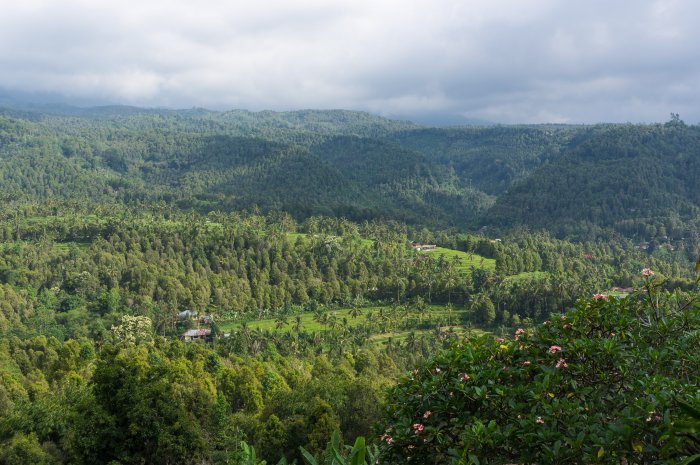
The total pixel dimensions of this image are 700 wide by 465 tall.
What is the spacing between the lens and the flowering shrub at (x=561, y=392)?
6.46 meters

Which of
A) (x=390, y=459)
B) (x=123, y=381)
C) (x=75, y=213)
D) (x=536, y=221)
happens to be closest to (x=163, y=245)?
(x=75, y=213)

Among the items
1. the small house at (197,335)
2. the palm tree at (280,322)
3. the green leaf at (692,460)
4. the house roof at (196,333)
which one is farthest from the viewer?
the palm tree at (280,322)

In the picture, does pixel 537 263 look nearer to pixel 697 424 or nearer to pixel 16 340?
pixel 16 340

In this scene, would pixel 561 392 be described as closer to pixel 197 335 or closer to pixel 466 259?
pixel 197 335

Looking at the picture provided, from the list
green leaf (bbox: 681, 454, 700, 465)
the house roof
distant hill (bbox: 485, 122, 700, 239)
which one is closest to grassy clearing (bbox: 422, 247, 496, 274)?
the house roof

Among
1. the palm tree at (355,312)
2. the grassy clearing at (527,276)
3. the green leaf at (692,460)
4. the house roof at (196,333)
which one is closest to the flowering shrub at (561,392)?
the green leaf at (692,460)

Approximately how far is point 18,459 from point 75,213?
425 ft

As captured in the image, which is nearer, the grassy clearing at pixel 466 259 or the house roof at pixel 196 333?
the house roof at pixel 196 333

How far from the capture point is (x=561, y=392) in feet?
27.2

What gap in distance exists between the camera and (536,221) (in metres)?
180

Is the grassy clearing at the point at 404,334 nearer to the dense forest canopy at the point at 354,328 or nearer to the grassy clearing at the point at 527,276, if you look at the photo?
the dense forest canopy at the point at 354,328

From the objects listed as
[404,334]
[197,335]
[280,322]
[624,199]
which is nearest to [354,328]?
[404,334]

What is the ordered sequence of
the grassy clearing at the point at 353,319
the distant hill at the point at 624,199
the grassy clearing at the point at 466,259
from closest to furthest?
the grassy clearing at the point at 353,319 < the grassy clearing at the point at 466,259 < the distant hill at the point at 624,199

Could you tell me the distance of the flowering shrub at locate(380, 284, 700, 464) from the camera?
6.46 meters
